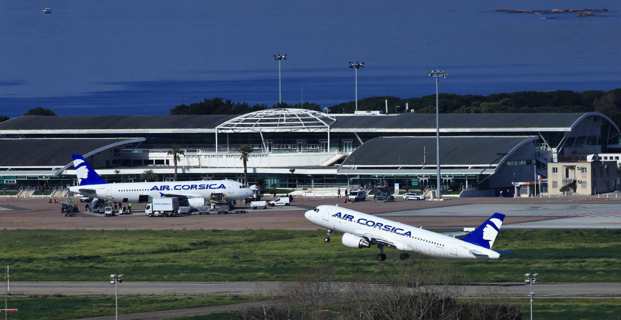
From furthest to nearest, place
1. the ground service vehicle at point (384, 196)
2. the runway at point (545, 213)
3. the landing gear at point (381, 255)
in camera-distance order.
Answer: the ground service vehicle at point (384, 196), the runway at point (545, 213), the landing gear at point (381, 255)

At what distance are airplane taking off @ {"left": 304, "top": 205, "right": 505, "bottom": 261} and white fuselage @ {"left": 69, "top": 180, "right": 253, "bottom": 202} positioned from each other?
169 feet

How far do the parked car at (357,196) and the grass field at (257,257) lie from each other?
4829 centimetres

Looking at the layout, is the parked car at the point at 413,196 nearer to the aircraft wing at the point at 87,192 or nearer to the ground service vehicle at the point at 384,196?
the ground service vehicle at the point at 384,196

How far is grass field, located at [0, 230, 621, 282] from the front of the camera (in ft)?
276

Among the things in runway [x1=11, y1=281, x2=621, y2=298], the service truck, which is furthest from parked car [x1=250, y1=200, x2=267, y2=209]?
runway [x1=11, y1=281, x2=621, y2=298]

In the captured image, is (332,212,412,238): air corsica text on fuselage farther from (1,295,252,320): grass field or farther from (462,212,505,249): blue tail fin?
(1,295,252,320): grass field

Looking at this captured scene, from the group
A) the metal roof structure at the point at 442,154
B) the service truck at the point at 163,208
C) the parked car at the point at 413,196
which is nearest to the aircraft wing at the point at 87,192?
the service truck at the point at 163,208

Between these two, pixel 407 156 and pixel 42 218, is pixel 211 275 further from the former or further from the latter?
pixel 407 156

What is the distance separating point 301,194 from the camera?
18550 centimetres

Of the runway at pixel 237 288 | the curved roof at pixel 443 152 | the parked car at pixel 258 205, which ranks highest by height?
the curved roof at pixel 443 152

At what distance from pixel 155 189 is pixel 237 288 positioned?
267 ft

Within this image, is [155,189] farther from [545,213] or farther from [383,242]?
[383,242]

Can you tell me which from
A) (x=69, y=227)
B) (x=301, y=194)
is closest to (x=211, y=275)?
(x=69, y=227)

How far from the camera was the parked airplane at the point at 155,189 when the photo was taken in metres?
154
